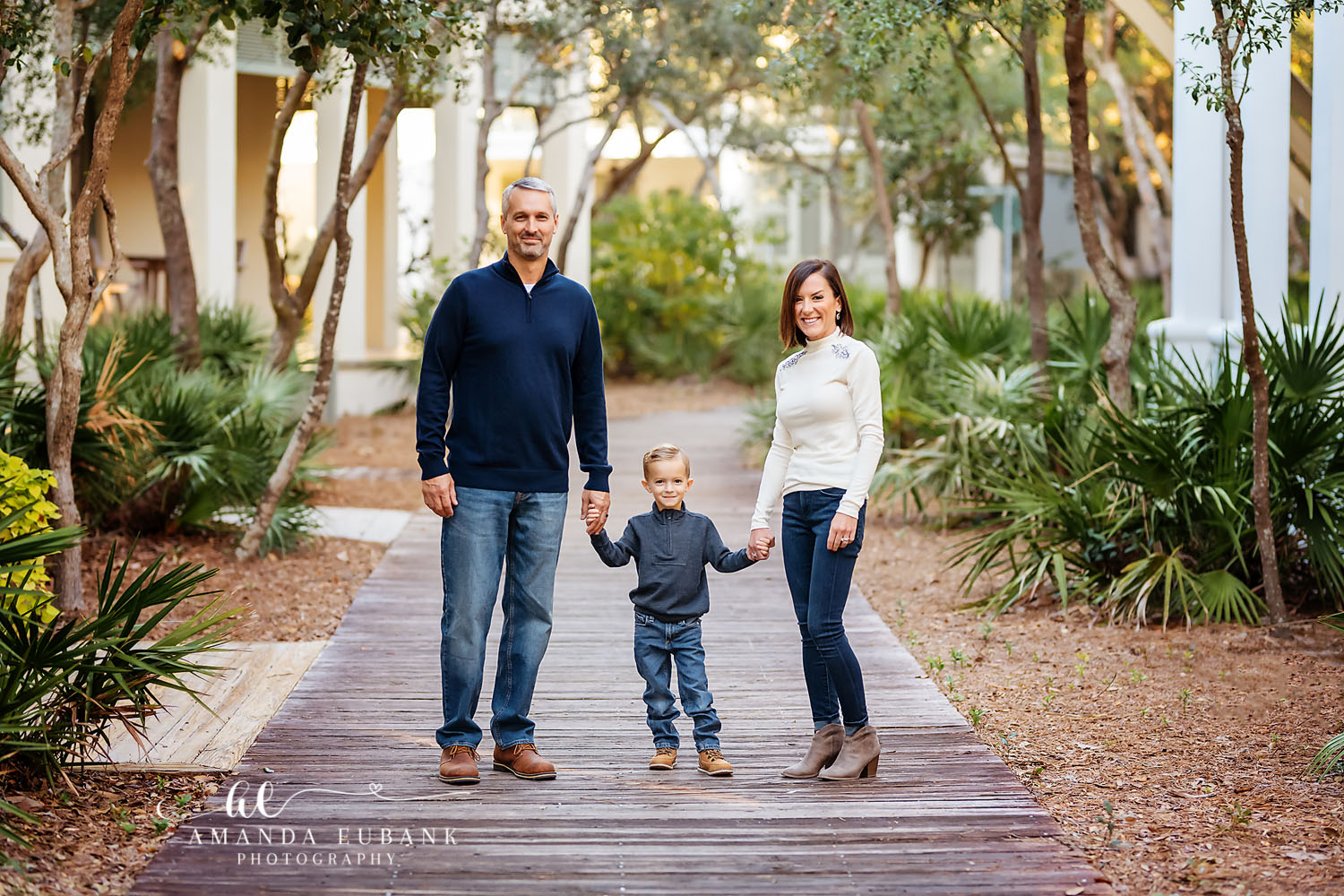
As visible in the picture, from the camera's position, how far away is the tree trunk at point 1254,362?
668cm

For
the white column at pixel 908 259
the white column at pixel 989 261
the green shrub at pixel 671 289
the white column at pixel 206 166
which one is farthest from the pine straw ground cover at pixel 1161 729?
the white column at pixel 908 259

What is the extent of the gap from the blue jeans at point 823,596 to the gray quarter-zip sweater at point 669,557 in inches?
9.5

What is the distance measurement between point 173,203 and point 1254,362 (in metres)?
8.23

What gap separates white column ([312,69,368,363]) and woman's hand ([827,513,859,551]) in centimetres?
1277

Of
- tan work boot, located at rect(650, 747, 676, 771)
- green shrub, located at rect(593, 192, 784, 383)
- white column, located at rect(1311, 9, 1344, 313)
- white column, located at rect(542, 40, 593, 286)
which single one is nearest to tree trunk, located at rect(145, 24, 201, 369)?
tan work boot, located at rect(650, 747, 676, 771)

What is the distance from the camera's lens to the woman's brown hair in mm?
4801

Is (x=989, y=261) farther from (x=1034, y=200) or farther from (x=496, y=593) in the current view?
(x=496, y=593)

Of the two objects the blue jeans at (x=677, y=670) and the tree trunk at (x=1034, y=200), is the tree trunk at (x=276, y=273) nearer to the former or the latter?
the tree trunk at (x=1034, y=200)

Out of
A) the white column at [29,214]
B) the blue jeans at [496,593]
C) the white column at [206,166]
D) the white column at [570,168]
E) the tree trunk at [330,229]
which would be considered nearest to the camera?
the blue jeans at [496,593]

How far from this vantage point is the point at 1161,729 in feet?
18.6

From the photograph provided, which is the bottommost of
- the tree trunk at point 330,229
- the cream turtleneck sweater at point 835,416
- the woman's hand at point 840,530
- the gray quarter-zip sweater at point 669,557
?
the gray quarter-zip sweater at point 669,557

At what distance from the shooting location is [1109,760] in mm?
→ 5258

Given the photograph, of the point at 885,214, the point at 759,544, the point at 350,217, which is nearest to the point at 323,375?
the point at 759,544

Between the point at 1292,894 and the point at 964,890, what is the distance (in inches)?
37.1
